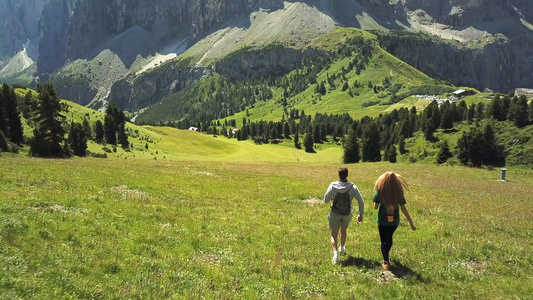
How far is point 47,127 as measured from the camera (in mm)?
64562

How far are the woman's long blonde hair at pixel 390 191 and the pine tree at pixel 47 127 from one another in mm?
68588

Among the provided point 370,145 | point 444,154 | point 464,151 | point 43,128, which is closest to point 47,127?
point 43,128

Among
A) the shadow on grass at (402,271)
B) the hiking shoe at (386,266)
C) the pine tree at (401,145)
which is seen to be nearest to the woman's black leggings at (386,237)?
the hiking shoe at (386,266)

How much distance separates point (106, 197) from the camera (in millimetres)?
20297

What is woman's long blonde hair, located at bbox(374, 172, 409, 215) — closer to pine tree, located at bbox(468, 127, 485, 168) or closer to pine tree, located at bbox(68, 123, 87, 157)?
pine tree, located at bbox(68, 123, 87, 157)

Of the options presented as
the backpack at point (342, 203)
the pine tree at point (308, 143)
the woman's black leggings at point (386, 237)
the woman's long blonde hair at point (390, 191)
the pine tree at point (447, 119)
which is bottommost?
the pine tree at point (308, 143)

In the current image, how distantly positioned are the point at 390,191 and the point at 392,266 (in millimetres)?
3078

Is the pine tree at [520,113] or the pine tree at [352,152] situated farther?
the pine tree at [352,152]

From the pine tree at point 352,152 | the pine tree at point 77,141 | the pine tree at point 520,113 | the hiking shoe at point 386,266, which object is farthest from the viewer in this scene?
the pine tree at point 352,152

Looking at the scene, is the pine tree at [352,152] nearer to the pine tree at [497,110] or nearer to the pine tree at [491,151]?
the pine tree at [491,151]

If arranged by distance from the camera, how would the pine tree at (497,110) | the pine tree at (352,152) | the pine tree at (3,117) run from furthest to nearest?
1. the pine tree at (352,152)
2. the pine tree at (497,110)
3. the pine tree at (3,117)

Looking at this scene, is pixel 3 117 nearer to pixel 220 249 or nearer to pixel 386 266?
pixel 220 249

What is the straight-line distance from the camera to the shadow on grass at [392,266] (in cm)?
1225

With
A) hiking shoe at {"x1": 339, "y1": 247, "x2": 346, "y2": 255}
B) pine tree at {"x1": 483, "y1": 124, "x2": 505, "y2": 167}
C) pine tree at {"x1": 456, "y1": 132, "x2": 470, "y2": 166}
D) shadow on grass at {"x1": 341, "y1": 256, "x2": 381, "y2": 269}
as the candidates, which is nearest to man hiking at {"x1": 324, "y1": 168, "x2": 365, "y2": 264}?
shadow on grass at {"x1": 341, "y1": 256, "x2": 381, "y2": 269}
